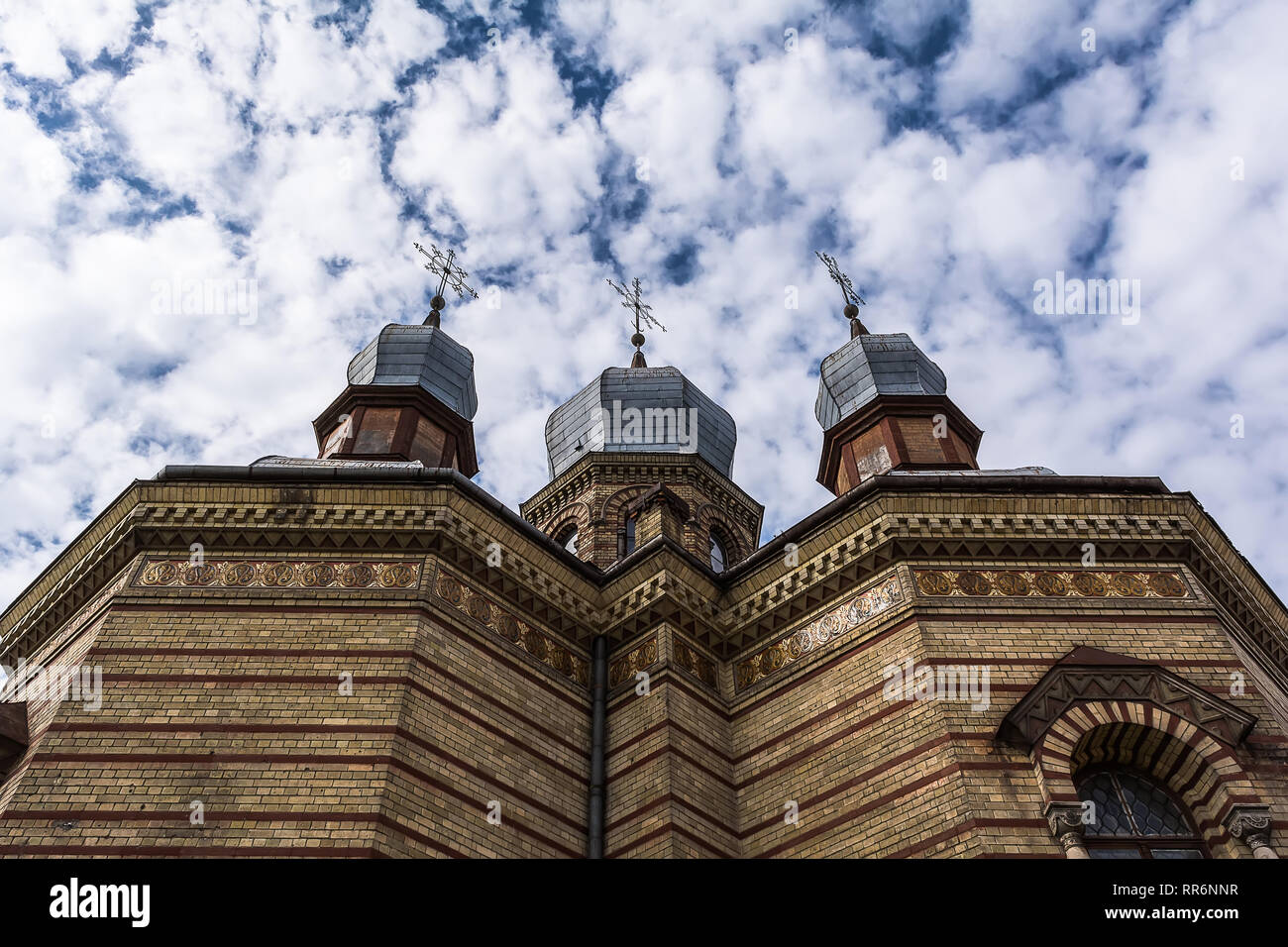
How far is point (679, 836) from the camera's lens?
408 inches

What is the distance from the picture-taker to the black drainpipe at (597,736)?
1089cm

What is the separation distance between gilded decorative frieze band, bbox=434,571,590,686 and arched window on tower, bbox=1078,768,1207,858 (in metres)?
5.80

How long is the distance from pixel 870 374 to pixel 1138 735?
1119 cm

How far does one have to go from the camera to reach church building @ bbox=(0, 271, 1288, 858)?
9359mm

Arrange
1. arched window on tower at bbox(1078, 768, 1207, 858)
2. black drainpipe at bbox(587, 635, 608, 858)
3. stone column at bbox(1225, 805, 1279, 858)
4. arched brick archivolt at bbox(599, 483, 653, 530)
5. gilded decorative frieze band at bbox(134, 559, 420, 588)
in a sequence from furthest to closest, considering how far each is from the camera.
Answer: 1. arched brick archivolt at bbox(599, 483, 653, 530)
2. gilded decorative frieze band at bbox(134, 559, 420, 588)
3. black drainpipe at bbox(587, 635, 608, 858)
4. arched window on tower at bbox(1078, 768, 1207, 858)
5. stone column at bbox(1225, 805, 1279, 858)

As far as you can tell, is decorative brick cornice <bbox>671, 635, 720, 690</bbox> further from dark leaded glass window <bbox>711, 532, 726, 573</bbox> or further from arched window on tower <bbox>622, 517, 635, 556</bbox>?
dark leaded glass window <bbox>711, 532, 726, 573</bbox>

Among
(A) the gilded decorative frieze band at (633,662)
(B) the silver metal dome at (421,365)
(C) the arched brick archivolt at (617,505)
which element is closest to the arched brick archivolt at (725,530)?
(C) the arched brick archivolt at (617,505)

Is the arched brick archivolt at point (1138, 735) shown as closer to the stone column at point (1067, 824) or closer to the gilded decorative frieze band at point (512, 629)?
the stone column at point (1067, 824)

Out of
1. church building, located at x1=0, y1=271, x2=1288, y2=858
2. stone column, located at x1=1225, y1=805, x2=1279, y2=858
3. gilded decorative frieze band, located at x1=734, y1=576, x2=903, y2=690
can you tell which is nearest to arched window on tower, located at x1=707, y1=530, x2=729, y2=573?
church building, located at x1=0, y1=271, x2=1288, y2=858

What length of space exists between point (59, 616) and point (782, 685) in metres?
8.82

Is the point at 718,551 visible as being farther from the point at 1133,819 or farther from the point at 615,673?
the point at 1133,819

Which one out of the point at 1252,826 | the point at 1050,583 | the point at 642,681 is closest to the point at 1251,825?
the point at 1252,826
